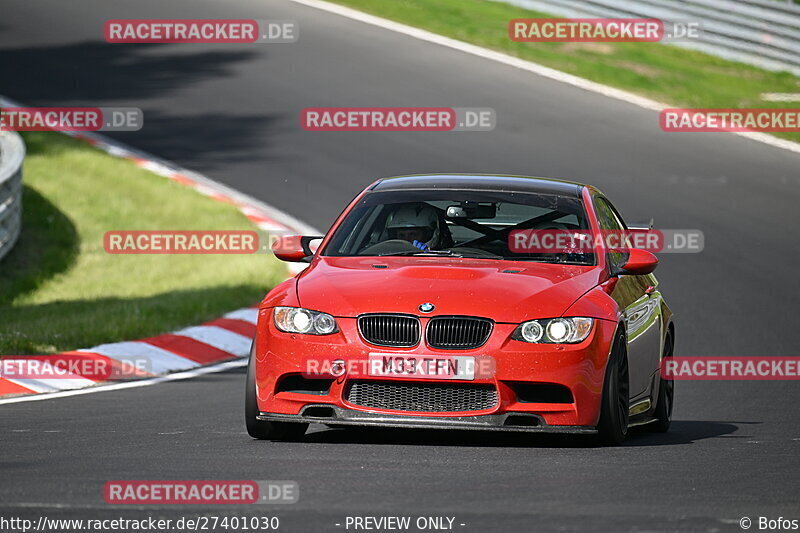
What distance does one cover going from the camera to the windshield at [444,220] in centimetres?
898

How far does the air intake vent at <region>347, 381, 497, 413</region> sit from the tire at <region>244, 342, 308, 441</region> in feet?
2.22

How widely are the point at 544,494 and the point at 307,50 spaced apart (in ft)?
65.4

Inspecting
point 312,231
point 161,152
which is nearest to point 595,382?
point 312,231

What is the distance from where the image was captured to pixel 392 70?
2419 centimetres

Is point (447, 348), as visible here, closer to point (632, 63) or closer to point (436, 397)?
point (436, 397)

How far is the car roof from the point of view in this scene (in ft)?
30.5

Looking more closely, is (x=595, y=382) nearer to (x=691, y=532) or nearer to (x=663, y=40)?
(x=691, y=532)

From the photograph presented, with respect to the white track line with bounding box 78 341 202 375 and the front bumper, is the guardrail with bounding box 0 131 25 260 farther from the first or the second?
the front bumper

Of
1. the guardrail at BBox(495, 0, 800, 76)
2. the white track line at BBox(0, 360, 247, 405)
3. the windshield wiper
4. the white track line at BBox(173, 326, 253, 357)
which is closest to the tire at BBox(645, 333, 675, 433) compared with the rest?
the windshield wiper

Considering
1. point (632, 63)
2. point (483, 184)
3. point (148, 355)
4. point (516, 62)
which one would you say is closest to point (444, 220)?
point (483, 184)

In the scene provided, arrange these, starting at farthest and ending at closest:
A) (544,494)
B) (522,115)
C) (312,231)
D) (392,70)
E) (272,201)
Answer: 1. (392,70)
2. (522,115)
3. (272,201)
4. (312,231)
5. (544,494)

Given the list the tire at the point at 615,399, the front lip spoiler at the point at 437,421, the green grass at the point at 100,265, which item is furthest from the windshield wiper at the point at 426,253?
the green grass at the point at 100,265

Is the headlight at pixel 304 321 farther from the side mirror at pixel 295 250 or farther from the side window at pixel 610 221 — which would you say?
the side window at pixel 610 221

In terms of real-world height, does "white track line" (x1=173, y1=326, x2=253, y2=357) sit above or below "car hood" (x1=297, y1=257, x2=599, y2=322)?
below
